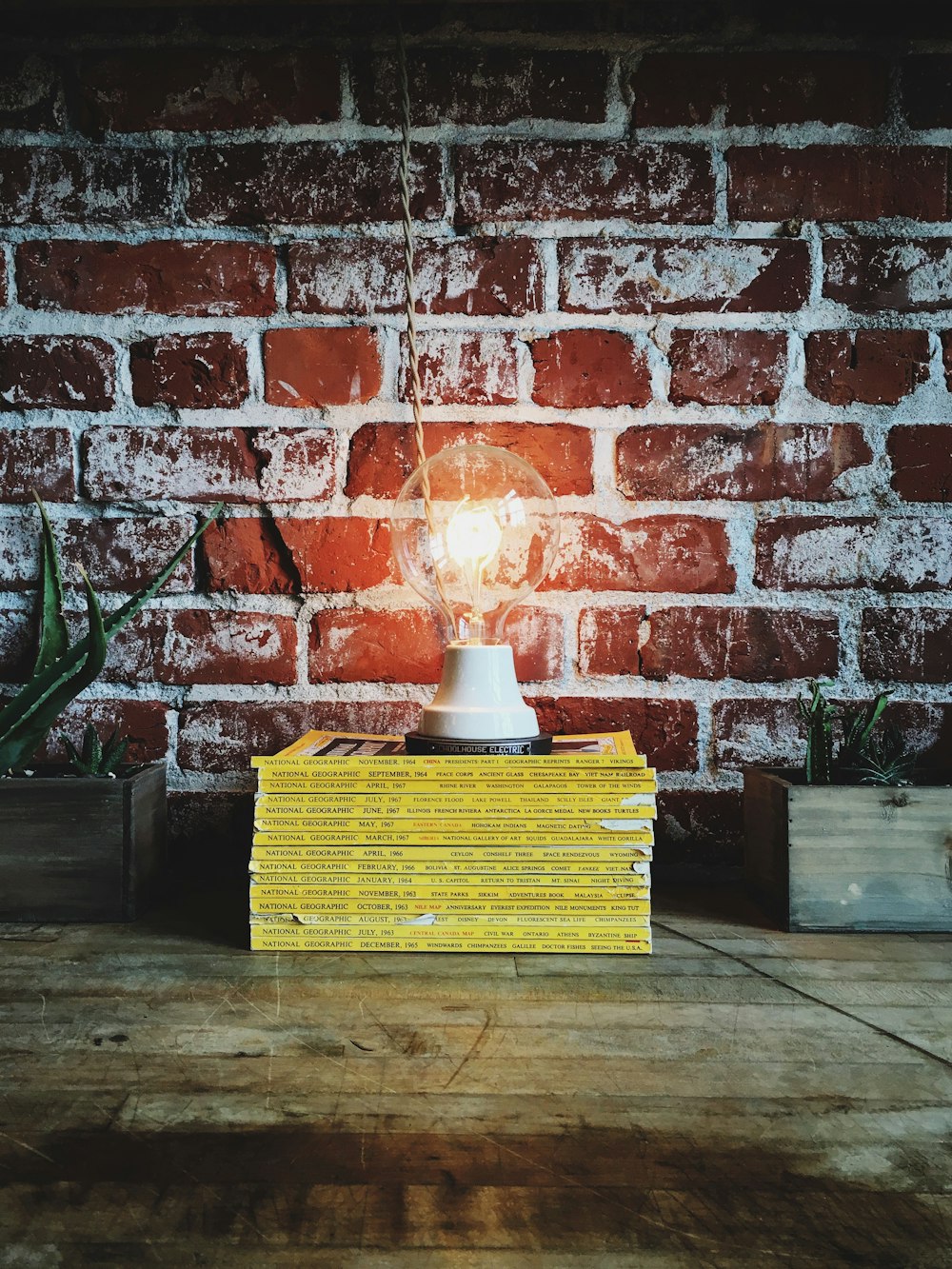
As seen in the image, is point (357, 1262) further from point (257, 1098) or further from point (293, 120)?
point (293, 120)

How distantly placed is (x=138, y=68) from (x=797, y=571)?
0.90 metres

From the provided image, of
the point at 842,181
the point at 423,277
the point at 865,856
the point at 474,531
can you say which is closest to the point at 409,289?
the point at 423,277

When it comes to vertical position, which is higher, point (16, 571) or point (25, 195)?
point (25, 195)

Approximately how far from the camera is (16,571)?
39.2 inches

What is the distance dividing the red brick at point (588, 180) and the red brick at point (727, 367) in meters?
0.13

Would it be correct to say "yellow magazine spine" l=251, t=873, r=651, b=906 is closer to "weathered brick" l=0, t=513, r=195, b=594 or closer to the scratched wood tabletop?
the scratched wood tabletop

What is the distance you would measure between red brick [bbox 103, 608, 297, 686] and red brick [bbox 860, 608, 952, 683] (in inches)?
25.1

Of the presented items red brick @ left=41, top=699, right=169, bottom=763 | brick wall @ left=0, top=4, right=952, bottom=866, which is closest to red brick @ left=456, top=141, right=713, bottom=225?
brick wall @ left=0, top=4, right=952, bottom=866

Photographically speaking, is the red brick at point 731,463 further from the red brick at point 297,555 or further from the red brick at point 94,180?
the red brick at point 94,180

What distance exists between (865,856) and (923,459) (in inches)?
18.0

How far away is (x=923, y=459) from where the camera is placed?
0.97m

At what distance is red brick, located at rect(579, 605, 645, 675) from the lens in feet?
3.23

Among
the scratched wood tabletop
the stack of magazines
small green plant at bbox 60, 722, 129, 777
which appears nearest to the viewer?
the scratched wood tabletop

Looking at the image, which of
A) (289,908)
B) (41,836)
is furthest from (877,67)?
(41,836)
